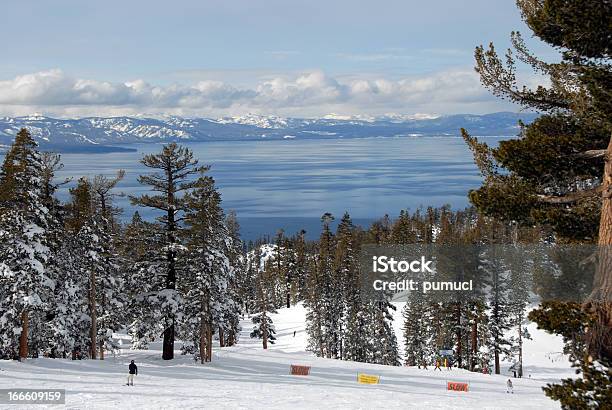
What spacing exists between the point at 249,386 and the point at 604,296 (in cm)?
2128

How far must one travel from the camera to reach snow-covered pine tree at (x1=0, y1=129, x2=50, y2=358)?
2773 centimetres

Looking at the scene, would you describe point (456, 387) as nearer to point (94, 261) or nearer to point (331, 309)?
point (94, 261)

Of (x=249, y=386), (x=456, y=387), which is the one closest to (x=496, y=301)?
(x=456, y=387)

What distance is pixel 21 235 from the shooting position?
28016mm

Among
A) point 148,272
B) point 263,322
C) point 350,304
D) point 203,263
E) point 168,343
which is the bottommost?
point 263,322

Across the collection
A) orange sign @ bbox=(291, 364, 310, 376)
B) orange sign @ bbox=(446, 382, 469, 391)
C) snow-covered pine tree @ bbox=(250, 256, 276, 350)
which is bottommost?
snow-covered pine tree @ bbox=(250, 256, 276, 350)

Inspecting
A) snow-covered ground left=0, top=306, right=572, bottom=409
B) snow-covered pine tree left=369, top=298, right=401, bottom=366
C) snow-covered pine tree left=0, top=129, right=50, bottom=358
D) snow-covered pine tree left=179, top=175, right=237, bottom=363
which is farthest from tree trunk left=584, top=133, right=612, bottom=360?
snow-covered pine tree left=369, top=298, right=401, bottom=366

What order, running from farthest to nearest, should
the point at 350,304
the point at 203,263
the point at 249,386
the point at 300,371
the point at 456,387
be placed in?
the point at 350,304 → the point at 300,371 → the point at 203,263 → the point at 456,387 → the point at 249,386

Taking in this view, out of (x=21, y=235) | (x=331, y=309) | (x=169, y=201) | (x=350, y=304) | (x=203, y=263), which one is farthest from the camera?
(x=331, y=309)

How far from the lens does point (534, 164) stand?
11.1 metres

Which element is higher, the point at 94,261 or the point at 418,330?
A: the point at 94,261

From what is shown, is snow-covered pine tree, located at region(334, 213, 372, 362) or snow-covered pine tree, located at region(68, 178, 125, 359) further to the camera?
snow-covered pine tree, located at region(334, 213, 372, 362)

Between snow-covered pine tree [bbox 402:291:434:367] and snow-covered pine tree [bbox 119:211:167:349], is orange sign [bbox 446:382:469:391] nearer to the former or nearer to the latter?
snow-covered pine tree [bbox 119:211:167:349]

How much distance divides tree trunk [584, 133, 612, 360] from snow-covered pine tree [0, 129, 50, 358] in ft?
84.9
